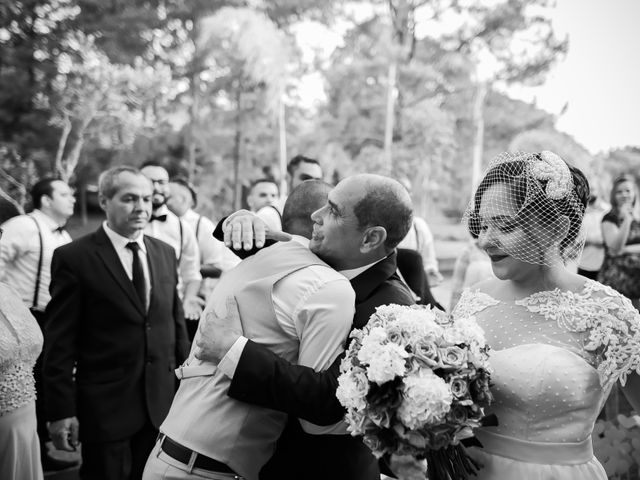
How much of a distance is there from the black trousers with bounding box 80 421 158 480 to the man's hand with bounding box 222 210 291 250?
196 cm

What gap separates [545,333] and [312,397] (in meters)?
1.00

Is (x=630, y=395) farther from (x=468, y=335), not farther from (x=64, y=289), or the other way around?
(x=64, y=289)

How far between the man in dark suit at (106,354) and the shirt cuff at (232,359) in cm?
193

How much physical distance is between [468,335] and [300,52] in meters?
22.7

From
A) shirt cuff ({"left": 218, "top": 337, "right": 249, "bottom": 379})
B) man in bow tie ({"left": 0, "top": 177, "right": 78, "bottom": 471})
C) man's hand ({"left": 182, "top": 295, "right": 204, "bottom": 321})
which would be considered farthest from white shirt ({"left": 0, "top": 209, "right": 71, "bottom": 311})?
shirt cuff ({"left": 218, "top": 337, "right": 249, "bottom": 379})

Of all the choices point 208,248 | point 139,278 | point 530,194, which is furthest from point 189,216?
point 530,194

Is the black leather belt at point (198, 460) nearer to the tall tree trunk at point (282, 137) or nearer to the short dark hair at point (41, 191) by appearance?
the short dark hair at point (41, 191)

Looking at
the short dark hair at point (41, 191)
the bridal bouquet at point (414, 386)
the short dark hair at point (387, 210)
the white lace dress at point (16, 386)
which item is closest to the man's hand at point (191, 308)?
the short dark hair at point (41, 191)

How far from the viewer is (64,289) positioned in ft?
12.5

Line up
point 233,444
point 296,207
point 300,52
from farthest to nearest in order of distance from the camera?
1. point 300,52
2. point 296,207
3. point 233,444

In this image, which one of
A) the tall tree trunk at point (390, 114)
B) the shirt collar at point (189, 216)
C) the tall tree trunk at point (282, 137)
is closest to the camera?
the shirt collar at point (189, 216)

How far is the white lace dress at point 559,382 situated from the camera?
2312mm

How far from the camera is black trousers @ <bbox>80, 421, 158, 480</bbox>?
3836 millimetres

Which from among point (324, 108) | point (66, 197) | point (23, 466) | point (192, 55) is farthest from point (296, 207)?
point (324, 108)
